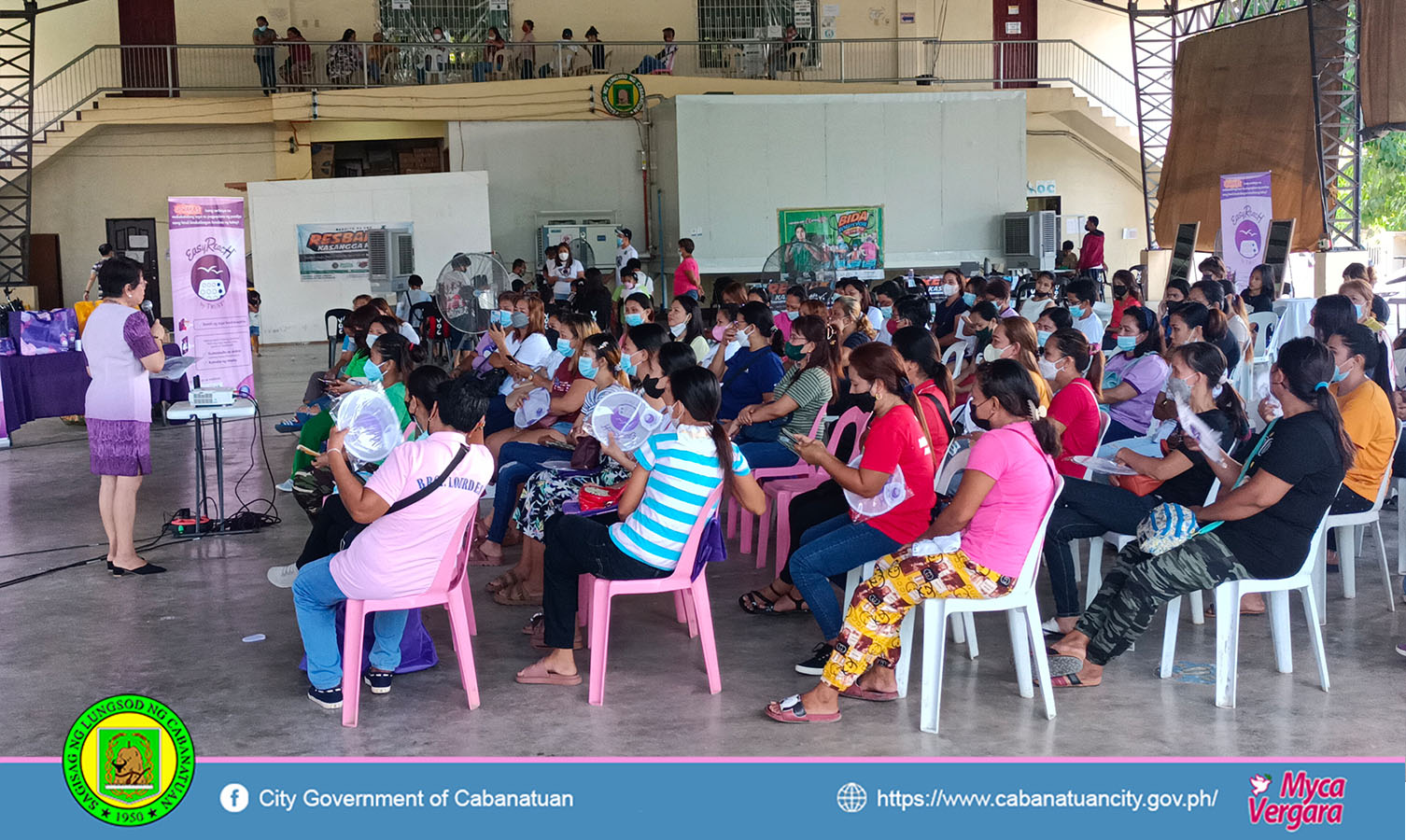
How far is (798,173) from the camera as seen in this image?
57.7ft

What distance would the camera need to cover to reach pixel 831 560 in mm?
4109

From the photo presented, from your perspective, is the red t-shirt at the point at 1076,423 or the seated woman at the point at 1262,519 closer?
the seated woman at the point at 1262,519

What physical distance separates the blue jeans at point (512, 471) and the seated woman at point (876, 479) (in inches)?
61.9

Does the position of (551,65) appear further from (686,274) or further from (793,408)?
(793,408)

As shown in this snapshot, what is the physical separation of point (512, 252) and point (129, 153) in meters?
5.89

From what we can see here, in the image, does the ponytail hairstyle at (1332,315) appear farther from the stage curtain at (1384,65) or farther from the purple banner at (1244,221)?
the stage curtain at (1384,65)

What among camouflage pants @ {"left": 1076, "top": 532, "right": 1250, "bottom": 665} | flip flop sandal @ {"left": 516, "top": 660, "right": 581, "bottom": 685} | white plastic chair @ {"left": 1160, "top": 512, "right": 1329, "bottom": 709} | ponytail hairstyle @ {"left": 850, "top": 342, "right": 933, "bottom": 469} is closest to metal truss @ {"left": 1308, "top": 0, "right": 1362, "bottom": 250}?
white plastic chair @ {"left": 1160, "top": 512, "right": 1329, "bottom": 709}

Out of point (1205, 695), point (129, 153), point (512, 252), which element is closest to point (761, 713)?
point (1205, 695)

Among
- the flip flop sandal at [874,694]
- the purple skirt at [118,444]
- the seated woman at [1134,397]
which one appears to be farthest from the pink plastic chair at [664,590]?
the purple skirt at [118,444]

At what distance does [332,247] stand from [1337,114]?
12830 millimetres

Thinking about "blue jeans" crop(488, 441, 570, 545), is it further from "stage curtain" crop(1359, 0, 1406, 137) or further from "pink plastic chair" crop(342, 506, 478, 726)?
"stage curtain" crop(1359, 0, 1406, 137)

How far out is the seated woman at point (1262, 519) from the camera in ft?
12.2
